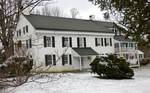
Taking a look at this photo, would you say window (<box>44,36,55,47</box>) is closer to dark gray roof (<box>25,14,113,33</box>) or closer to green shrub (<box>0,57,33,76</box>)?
dark gray roof (<box>25,14,113,33</box>)

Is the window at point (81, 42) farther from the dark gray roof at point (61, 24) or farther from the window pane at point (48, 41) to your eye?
the window pane at point (48, 41)

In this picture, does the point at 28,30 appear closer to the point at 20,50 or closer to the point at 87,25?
the point at 87,25

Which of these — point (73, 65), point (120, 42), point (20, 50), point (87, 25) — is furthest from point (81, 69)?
point (20, 50)

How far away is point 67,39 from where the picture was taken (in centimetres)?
3778

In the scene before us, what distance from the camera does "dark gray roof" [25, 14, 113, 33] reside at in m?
36.3

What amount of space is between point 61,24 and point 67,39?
2826 mm

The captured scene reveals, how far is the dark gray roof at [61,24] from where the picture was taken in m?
Result: 36.3

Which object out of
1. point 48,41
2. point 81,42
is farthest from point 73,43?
point 48,41

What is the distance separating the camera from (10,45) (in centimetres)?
341

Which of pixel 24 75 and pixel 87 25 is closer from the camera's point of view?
pixel 24 75

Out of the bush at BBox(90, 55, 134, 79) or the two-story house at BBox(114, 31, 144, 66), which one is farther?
the two-story house at BBox(114, 31, 144, 66)

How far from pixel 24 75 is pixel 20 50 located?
665 mm

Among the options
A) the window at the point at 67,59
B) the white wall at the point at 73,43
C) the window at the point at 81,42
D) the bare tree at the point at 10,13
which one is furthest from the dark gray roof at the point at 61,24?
the bare tree at the point at 10,13

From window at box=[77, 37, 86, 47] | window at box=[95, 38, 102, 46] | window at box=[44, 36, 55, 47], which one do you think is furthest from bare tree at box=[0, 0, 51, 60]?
window at box=[95, 38, 102, 46]
